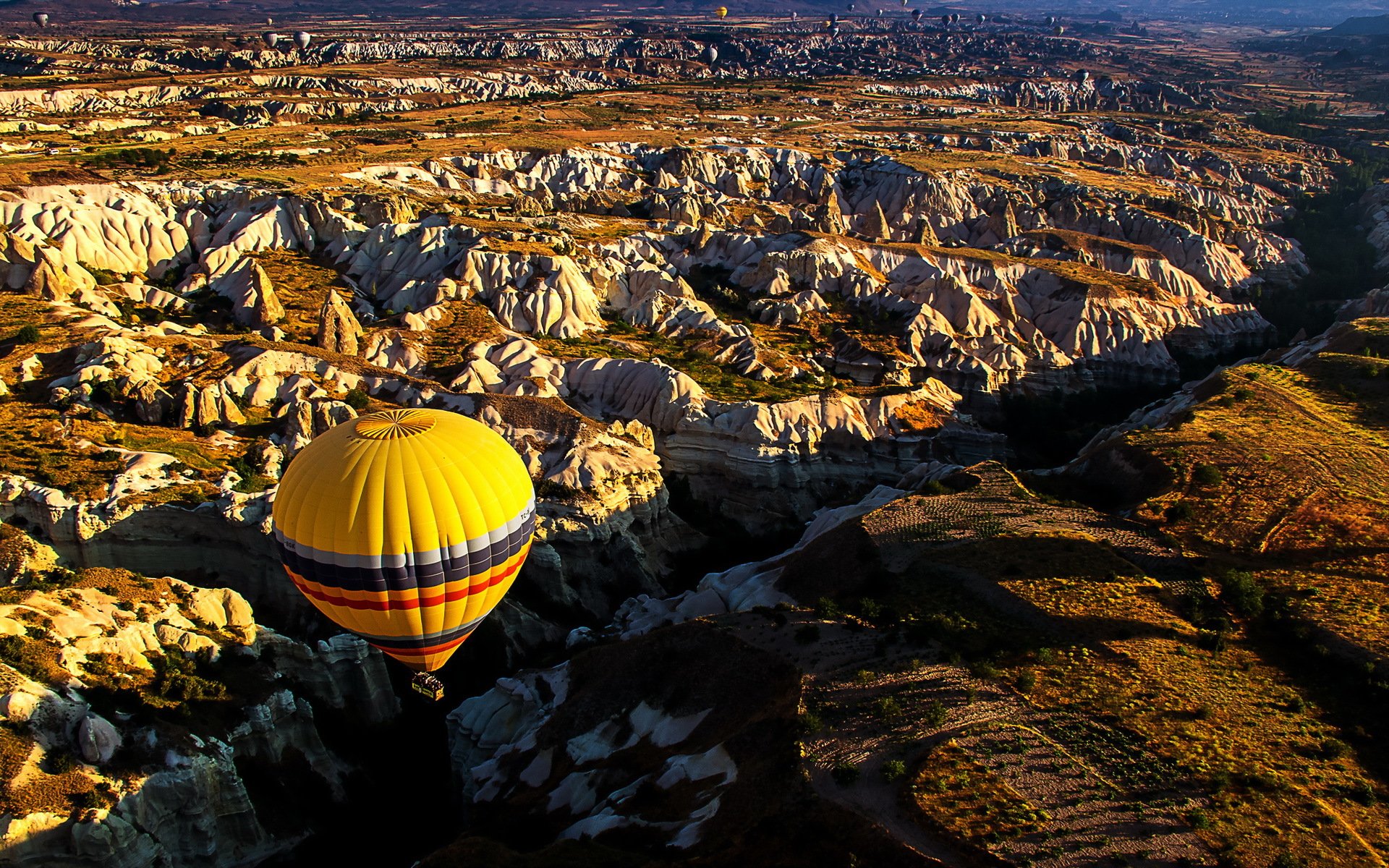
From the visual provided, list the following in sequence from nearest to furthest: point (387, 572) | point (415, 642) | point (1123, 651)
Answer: point (387, 572) → point (1123, 651) → point (415, 642)

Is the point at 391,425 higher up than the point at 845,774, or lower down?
higher up

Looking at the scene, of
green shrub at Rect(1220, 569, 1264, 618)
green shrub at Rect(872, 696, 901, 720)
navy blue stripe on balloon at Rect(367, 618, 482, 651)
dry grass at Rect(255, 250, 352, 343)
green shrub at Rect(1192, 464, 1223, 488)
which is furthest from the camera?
dry grass at Rect(255, 250, 352, 343)

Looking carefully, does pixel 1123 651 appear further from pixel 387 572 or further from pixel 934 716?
pixel 387 572

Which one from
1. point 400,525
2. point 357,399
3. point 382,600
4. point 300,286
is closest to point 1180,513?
point 400,525

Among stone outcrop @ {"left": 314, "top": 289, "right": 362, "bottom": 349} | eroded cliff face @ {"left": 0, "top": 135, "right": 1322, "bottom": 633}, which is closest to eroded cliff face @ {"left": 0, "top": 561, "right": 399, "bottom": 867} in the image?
eroded cliff face @ {"left": 0, "top": 135, "right": 1322, "bottom": 633}

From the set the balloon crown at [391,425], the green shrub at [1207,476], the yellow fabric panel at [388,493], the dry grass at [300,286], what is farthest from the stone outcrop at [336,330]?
the green shrub at [1207,476]

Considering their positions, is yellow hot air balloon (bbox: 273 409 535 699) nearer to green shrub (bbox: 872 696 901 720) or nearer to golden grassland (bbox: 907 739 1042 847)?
green shrub (bbox: 872 696 901 720)

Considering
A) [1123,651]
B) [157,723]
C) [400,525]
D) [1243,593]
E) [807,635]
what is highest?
[400,525]

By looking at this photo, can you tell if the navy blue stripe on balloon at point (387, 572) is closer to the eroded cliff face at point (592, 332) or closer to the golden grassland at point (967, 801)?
the eroded cliff face at point (592, 332)
